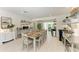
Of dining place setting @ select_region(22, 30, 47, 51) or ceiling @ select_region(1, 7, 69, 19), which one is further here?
dining place setting @ select_region(22, 30, 47, 51)

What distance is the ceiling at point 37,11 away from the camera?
8.89 feet

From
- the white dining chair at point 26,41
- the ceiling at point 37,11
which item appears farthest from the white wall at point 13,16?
the white dining chair at point 26,41

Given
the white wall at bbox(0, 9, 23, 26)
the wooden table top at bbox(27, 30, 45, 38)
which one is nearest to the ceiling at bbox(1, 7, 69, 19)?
the white wall at bbox(0, 9, 23, 26)

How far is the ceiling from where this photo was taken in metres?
2.71

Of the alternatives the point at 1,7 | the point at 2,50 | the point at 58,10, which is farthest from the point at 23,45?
the point at 58,10

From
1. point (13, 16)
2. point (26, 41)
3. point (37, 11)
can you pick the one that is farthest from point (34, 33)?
point (13, 16)

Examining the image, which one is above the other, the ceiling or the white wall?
the ceiling

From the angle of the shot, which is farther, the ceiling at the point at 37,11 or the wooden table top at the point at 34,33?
the wooden table top at the point at 34,33

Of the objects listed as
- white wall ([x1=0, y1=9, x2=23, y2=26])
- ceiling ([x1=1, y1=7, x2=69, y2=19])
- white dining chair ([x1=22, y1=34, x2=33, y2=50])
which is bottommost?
white dining chair ([x1=22, y1=34, x2=33, y2=50])

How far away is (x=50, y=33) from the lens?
301cm

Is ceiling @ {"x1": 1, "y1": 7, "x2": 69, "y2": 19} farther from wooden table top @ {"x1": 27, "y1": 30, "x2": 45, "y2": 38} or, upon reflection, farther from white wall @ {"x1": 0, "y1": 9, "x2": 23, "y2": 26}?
wooden table top @ {"x1": 27, "y1": 30, "x2": 45, "y2": 38}

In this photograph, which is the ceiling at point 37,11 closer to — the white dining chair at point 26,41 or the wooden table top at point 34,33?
the wooden table top at point 34,33

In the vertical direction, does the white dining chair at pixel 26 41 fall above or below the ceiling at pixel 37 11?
below

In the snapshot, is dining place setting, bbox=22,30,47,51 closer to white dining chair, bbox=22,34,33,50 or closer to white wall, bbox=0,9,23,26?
white dining chair, bbox=22,34,33,50
